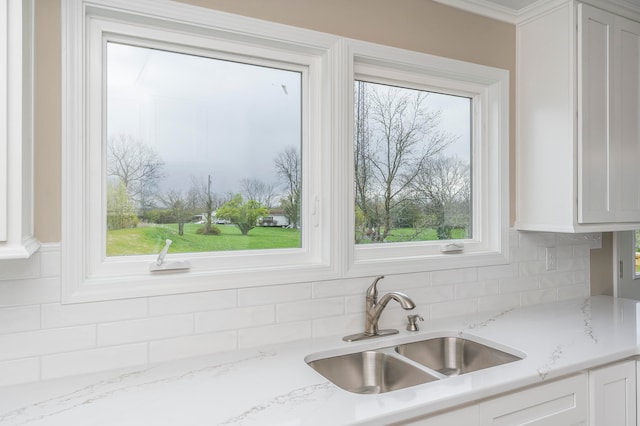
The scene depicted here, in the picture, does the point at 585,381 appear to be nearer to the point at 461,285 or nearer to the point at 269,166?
the point at 461,285

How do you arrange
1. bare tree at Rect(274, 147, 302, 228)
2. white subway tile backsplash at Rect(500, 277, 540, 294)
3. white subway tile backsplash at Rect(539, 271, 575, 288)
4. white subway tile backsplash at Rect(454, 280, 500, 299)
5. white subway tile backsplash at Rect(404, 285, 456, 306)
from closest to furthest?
bare tree at Rect(274, 147, 302, 228), white subway tile backsplash at Rect(404, 285, 456, 306), white subway tile backsplash at Rect(454, 280, 500, 299), white subway tile backsplash at Rect(500, 277, 540, 294), white subway tile backsplash at Rect(539, 271, 575, 288)

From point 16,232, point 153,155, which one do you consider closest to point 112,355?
point 16,232

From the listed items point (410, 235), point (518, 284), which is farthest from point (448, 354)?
point (518, 284)

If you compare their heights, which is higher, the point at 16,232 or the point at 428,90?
the point at 428,90

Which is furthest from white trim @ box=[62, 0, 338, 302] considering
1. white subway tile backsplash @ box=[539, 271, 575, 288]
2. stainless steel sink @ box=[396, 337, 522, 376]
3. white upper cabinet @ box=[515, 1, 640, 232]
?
white subway tile backsplash @ box=[539, 271, 575, 288]

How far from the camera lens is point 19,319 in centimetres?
131

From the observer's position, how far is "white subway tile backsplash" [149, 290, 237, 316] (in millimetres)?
1488

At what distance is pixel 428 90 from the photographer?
7.01 feet

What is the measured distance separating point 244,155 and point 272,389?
0.90m

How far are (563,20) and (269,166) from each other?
154cm

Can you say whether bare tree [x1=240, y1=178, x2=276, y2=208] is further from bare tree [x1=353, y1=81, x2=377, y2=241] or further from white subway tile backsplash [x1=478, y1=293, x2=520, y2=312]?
white subway tile backsplash [x1=478, y1=293, x2=520, y2=312]

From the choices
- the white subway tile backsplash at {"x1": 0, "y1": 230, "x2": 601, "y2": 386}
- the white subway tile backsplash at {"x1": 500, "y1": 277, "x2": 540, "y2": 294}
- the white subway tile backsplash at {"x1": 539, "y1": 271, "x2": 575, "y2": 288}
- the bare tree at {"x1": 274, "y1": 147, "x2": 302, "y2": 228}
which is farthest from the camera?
the white subway tile backsplash at {"x1": 539, "y1": 271, "x2": 575, "y2": 288}

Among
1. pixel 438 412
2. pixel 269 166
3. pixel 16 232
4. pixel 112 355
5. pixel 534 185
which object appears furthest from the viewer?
pixel 534 185

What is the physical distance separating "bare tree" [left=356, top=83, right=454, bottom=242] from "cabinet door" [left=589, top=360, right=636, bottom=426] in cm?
97
